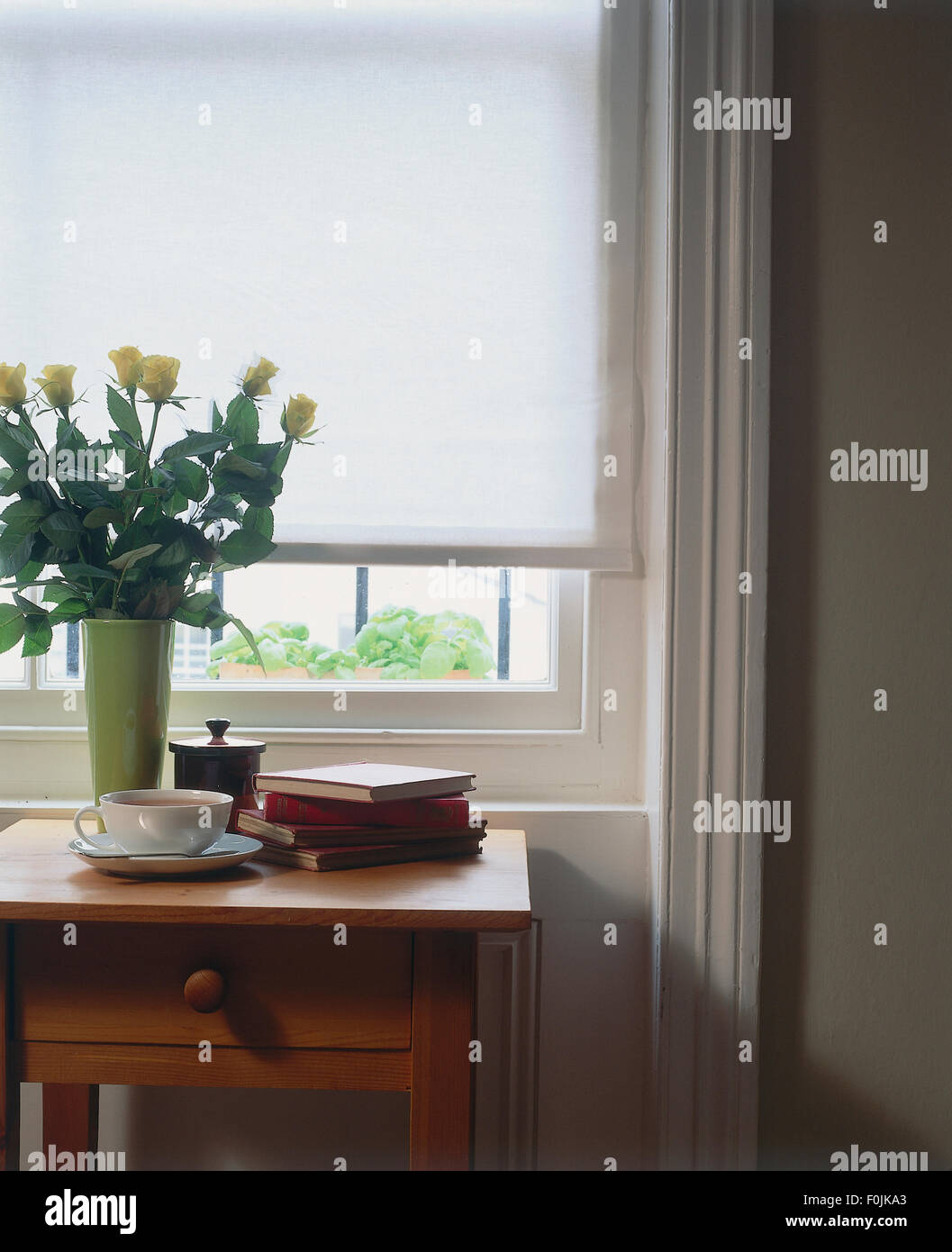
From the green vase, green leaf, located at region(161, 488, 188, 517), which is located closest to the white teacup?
the green vase

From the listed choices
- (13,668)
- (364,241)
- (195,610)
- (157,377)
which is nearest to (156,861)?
(195,610)

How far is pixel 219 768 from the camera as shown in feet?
3.78

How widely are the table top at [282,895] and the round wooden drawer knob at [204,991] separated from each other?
6cm

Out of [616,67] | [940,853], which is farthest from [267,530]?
[940,853]

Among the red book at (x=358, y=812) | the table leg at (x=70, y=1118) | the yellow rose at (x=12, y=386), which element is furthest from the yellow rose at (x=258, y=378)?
the table leg at (x=70, y=1118)

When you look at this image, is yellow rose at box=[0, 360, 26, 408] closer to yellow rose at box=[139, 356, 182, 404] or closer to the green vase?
yellow rose at box=[139, 356, 182, 404]

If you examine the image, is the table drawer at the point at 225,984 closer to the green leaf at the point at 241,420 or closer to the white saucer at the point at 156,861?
the white saucer at the point at 156,861

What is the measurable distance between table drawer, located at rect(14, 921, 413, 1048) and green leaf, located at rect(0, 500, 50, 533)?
420 mm

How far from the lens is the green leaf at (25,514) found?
1.09m

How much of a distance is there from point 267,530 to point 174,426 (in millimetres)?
253

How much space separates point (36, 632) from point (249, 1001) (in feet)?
1.66

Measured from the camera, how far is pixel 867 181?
4.10ft

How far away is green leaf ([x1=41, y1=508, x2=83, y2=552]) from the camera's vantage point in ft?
3.58

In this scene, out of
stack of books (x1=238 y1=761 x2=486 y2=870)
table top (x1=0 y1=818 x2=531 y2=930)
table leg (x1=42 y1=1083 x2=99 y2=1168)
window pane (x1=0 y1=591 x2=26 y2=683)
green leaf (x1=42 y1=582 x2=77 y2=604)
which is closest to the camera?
table top (x1=0 y1=818 x2=531 y2=930)
